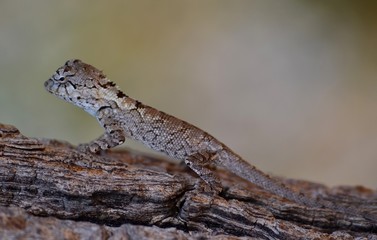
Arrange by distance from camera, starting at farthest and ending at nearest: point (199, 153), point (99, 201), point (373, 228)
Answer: point (199, 153), point (373, 228), point (99, 201)

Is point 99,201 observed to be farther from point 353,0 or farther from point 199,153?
point 353,0

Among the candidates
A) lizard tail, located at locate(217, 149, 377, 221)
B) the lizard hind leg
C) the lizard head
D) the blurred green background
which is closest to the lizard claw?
the lizard head

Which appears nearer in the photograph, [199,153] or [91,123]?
[199,153]

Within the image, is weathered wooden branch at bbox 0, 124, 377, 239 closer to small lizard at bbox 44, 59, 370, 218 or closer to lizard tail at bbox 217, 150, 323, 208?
lizard tail at bbox 217, 150, 323, 208

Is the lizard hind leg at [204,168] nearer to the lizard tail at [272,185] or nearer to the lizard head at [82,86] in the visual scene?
the lizard tail at [272,185]

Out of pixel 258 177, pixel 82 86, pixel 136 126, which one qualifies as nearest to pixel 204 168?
pixel 258 177

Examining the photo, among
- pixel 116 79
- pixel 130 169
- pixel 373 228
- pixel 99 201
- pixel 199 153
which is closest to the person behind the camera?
pixel 99 201

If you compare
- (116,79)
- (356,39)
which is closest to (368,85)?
(356,39)

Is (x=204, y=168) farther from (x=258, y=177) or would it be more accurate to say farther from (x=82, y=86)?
(x=82, y=86)
